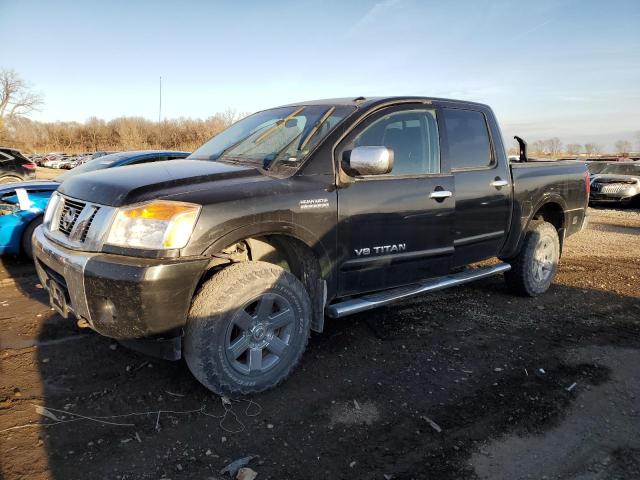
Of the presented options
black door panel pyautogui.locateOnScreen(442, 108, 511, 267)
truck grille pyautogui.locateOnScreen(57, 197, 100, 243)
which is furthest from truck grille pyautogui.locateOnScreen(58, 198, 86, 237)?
black door panel pyautogui.locateOnScreen(442, 108, 511, 267)

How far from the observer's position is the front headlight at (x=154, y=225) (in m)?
2.57

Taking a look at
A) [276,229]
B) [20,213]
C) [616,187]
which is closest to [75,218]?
[276,229]

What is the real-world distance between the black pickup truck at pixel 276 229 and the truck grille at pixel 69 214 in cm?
2

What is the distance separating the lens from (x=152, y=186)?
107 inches

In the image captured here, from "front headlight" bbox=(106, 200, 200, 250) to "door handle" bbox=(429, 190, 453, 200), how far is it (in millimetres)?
1975

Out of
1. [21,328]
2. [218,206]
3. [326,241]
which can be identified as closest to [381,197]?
[326,241]

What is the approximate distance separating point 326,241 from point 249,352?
0.89m

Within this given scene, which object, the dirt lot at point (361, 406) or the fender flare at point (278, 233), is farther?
the fender flare at point (278, 233)

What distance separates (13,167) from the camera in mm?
13055

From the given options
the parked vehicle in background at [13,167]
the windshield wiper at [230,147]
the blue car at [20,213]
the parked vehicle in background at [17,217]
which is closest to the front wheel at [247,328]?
the windshield wiper at [230,147]

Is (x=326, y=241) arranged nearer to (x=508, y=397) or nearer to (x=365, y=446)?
(x=365, y=446)

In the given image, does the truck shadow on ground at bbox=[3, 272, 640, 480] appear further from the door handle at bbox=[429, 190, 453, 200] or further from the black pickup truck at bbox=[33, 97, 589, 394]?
the door handle at bbox=[429, 190, 453, 200]

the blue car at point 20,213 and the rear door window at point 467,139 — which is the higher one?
the rear door window at point 467,139

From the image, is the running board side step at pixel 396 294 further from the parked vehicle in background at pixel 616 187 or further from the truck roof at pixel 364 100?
the parked vehicle in background at pixel 616 187
